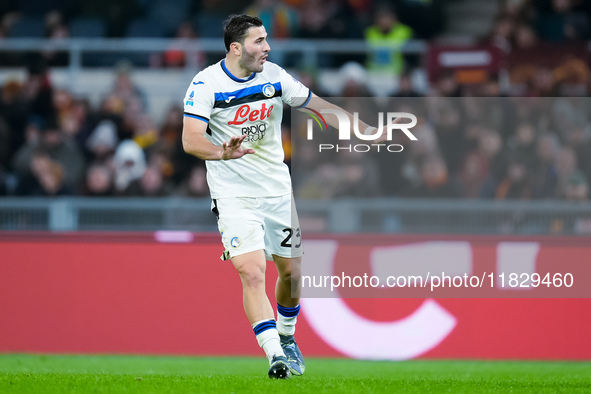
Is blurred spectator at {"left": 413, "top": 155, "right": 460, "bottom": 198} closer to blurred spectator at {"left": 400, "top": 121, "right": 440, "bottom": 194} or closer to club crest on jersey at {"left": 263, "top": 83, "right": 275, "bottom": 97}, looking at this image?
blurred spectator at {"left": 400, "top": 121, "right": 440, "bottom": 194}

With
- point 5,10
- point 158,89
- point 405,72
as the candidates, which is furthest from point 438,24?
point 5,10

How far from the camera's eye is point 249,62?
621 cm

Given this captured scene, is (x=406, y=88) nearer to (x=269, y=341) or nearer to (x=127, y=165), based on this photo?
(x=127, y=165)

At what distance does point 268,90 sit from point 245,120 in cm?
27

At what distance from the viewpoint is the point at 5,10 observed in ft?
47.0

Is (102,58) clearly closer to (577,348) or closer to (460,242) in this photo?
(460,242)

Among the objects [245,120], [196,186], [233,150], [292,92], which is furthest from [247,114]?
[196,186]

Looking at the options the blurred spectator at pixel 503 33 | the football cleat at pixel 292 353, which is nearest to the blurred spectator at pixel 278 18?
the blurred spectator at pixel 503 33

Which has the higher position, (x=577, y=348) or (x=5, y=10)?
(x=5, y=10)

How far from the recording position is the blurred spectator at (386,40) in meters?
11.9

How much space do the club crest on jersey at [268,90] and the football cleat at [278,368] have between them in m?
1.78

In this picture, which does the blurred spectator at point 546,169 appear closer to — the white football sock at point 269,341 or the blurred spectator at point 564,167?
the blurred spectator at point 564,167

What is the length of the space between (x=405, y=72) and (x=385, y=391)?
6.59 m

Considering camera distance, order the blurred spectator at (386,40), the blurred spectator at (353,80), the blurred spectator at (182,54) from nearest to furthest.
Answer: the blurred spectator at (353,80)
the blurred spectator at (386,40)
the blurred spectator at (182,54)
